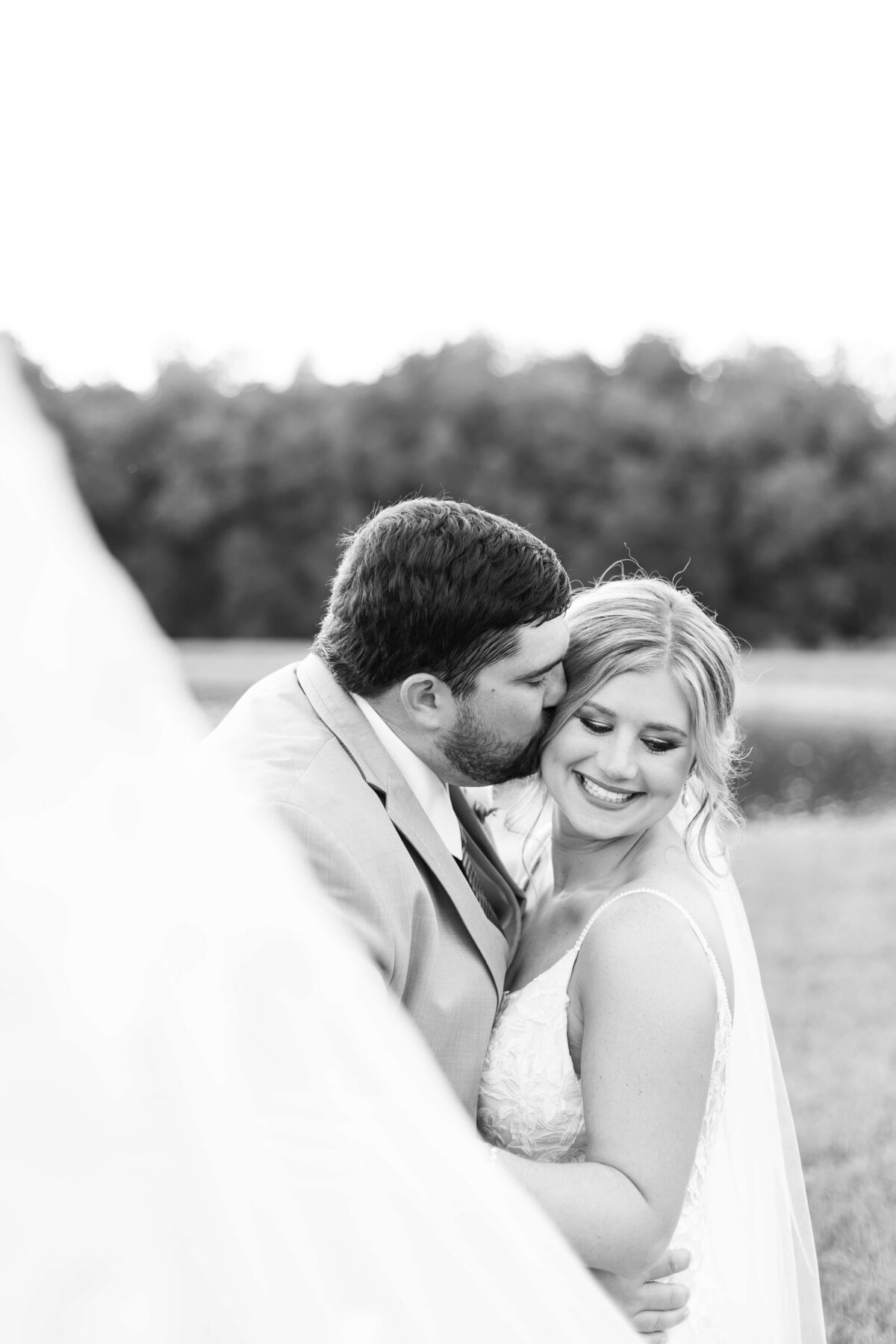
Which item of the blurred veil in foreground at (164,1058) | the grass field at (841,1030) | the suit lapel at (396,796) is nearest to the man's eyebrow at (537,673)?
the suit lapel at (396,796)

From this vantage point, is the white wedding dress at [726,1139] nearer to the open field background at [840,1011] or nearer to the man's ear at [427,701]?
the man's ear at [427,701]

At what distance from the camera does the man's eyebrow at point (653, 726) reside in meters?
2.86

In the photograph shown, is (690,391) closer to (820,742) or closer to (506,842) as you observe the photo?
(820,742)

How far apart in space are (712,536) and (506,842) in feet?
147

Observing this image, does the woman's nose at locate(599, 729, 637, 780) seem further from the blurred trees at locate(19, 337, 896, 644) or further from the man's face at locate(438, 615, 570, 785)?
the blurred trees at locate(19, 337, 896, 644)

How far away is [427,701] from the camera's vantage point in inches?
106

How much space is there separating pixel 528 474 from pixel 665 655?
4792cm

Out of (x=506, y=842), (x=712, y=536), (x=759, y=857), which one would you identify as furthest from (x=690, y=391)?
(x=506, y=842)

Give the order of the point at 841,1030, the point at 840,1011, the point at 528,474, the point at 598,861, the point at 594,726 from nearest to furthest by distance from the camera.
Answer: the point at 594,726, the point at 598,861, the point at 841,1030, the point at 840,1011, the point at 528,474

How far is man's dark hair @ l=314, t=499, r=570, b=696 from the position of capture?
8.50 feet

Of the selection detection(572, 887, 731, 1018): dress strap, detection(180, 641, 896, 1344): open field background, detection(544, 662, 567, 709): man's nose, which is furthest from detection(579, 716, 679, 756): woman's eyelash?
detection(180, 641, 896, 1344): open field background

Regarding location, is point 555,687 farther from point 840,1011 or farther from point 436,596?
point 840,1011

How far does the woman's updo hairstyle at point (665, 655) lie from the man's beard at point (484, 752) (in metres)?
0.07

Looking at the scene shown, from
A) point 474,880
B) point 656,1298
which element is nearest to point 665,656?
point 474,880
